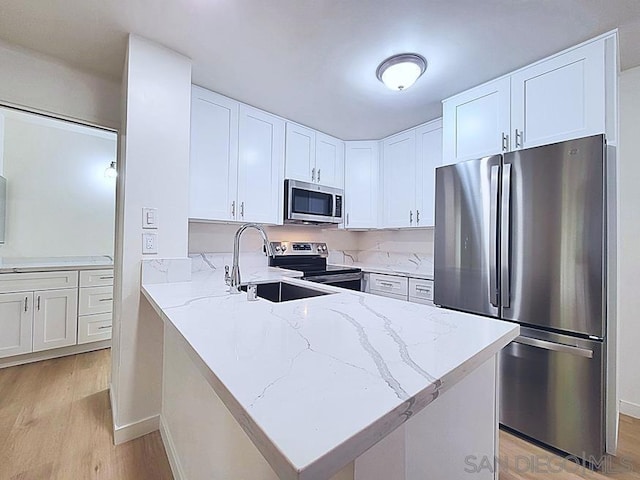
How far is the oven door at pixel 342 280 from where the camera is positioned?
9.00ft

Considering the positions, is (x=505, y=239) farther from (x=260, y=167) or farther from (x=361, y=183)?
(x=260, y=167)

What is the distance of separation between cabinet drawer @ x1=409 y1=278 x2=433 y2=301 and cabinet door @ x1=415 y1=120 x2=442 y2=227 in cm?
55

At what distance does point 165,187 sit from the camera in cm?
184

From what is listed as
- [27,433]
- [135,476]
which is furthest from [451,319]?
[27,433]

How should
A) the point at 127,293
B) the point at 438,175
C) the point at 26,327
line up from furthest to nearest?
the point at 26,327, the point at 438,175, the point at 127,293

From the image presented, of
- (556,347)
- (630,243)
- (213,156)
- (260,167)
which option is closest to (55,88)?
(213,156)

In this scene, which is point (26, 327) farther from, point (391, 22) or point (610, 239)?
point (610, 239)

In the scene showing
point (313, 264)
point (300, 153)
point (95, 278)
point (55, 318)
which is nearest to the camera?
point (55, 318)

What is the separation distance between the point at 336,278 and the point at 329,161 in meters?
1.27

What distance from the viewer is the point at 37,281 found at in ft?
9.09

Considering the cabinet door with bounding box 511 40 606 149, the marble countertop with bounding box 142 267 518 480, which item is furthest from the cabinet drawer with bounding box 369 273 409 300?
the marble countertop with bounding box 142 267 518 480

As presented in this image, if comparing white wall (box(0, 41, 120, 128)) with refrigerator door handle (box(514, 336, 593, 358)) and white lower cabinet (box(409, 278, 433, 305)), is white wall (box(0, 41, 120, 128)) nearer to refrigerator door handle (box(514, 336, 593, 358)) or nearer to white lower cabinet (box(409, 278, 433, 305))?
white lower cabinet (box(409, 278, 433, 305))

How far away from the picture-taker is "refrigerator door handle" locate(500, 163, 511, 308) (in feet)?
6.02

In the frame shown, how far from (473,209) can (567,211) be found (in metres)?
0.50
